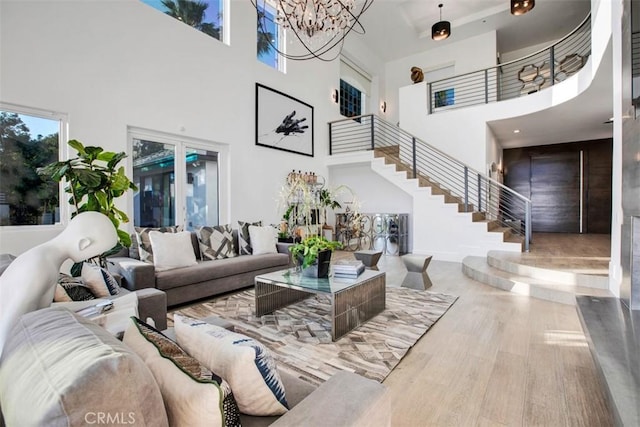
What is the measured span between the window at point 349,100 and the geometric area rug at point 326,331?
6.73 meters

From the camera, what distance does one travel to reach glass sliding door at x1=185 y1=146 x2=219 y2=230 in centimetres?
532

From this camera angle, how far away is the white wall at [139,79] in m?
3.48

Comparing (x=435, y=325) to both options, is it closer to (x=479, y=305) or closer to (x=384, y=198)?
(x=479, y=305)

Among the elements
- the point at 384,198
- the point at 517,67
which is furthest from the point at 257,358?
the point at 517,67

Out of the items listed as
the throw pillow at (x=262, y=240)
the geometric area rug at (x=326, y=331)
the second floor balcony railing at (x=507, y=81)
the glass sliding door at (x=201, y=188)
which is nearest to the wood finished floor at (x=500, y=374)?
the geometric area rug at (x=326, y=331)

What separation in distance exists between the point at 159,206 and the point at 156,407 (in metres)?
4.91

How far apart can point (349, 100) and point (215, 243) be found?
6952 mm

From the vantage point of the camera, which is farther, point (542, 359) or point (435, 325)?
point (435, 325)

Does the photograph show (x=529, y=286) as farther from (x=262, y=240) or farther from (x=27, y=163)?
(x=27, y=163)

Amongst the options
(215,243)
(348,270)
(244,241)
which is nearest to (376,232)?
(244,241)

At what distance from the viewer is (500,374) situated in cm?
206

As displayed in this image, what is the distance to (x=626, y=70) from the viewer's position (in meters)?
2.63

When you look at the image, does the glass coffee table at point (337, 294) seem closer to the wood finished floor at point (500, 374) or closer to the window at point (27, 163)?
the wood finished floor at point (500, 374)

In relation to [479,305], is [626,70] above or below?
above
